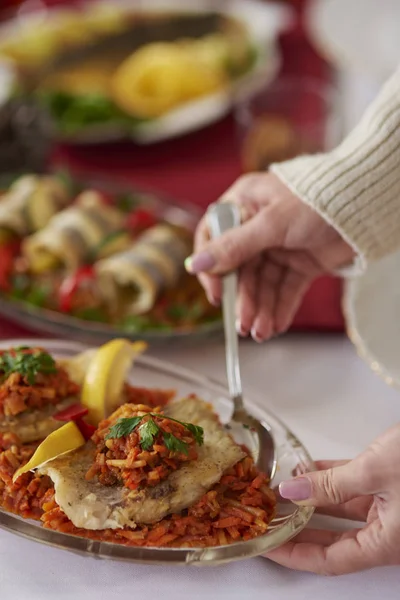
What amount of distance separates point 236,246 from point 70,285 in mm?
523

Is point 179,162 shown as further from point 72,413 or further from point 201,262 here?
point 72,413

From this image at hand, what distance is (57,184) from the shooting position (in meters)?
Answer: 2.21

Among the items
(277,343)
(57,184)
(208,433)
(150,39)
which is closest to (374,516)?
(208,433)

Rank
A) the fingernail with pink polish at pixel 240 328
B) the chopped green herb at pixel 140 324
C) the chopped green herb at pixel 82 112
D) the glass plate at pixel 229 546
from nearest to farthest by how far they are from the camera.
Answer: the glass plate at pixel 229 546, the fingernail with pink polish at pixel 240 328, the chopped green herb at pixel 140 324, the chopped green herb at pixel 82 112

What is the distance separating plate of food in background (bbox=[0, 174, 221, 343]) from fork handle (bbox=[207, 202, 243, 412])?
0.68 feet

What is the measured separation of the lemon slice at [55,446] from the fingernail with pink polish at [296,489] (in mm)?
316

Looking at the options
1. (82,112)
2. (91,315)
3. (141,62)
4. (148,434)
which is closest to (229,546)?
(148,434)

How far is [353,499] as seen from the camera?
124 cm

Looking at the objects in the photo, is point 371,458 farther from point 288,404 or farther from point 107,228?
point 107,228

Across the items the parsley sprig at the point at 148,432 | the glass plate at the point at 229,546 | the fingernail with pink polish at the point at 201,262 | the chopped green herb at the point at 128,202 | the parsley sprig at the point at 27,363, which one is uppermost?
the fingernail with pink polish at the point at 201,262

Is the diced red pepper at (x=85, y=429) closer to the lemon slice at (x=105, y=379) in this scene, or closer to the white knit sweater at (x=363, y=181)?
the lemon slice at (x=105, y=379)

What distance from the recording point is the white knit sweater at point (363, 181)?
4.97 ft

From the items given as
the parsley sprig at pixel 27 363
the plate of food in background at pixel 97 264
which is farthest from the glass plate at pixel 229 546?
the plate of food in background at pixel 97 264

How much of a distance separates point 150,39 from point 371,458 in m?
2.38
